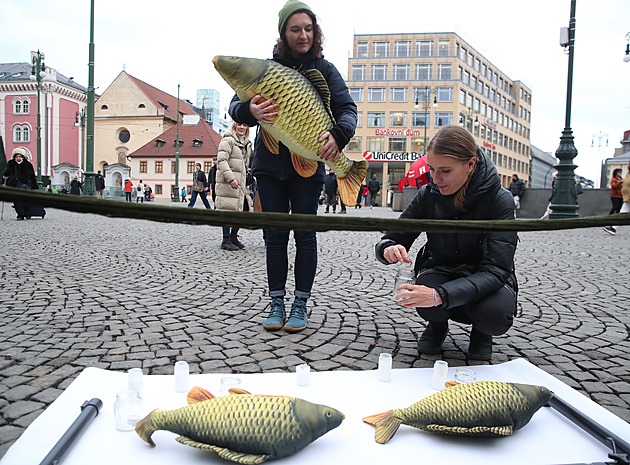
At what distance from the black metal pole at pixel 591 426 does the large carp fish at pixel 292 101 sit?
126cm

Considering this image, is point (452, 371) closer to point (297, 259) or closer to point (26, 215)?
point (297, 259)

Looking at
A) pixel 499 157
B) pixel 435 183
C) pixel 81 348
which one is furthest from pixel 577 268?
pixel 499 157

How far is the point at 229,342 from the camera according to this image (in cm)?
292

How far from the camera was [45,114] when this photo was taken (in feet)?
183

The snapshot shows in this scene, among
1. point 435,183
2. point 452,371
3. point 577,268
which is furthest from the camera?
point 577,268

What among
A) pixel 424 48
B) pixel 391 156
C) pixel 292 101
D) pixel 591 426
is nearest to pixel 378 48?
pixel 424 48

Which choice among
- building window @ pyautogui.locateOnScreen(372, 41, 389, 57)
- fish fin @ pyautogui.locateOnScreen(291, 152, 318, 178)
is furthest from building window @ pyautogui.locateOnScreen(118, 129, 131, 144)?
fish fin @ pyautogui.locateOnScreen(291, 152, 318, 178)

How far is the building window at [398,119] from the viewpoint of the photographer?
5859 cm

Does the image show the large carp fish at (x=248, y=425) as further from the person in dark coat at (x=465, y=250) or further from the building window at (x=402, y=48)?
the building window at (x=402, y=48)

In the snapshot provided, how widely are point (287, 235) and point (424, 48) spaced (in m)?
65.1

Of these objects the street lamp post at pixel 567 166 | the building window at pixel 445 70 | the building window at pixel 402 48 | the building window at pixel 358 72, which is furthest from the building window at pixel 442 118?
the street lamp post at pixel 567 166

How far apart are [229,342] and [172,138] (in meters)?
60.9

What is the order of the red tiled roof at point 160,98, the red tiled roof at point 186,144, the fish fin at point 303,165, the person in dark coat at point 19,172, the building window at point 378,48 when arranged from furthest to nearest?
the red tiled roof at point 160,98
the building window at point 378,48
the red tiled roof at point 186,144
the person in dark coat at point 19,172
the fish fin at point 303,165

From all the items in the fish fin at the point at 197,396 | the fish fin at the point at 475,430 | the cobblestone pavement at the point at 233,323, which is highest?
the fish fin at the point at 197,396
